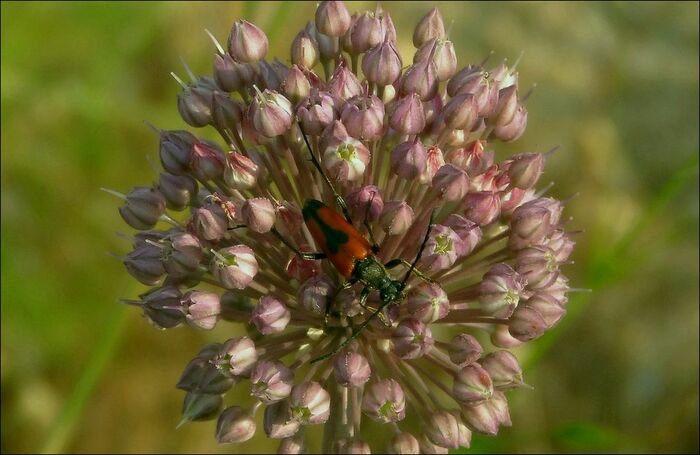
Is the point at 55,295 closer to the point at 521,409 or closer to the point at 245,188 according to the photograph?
the point at 245,188

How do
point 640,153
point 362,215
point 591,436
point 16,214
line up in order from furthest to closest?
point 640,153
point 16,214
point 591,436
point 362,215

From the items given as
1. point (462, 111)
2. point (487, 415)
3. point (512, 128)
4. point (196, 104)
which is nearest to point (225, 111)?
point (196, 104)

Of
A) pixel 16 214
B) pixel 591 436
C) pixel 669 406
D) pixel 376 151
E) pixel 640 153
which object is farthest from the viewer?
pixel 640 153

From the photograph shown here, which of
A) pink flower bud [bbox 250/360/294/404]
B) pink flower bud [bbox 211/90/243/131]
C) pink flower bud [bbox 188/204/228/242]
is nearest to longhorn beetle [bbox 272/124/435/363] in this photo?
pink flower bud [bbox 250/360/294/404]

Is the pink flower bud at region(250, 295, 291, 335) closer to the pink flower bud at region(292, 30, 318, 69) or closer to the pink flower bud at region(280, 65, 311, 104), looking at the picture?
the pink flower bud at region(280, 65, 311, 104)

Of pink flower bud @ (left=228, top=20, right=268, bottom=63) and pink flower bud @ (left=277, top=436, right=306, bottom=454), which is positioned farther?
pink flower bud @ (left=228, top=20, right=268, bottom=63)

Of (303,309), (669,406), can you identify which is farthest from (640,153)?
(303,309)
